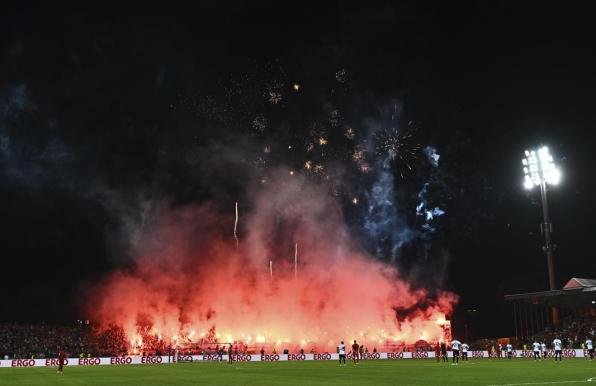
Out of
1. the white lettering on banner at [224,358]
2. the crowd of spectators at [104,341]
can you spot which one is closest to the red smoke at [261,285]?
the crowd of spectators at [104,341]

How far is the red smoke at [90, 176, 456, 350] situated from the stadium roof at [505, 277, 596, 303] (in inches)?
797

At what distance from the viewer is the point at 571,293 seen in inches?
2418

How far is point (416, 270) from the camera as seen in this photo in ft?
306

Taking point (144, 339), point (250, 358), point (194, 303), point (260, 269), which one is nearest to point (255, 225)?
point (260, 269)

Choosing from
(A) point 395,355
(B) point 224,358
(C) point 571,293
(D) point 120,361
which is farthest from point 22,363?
(C) point 571,293

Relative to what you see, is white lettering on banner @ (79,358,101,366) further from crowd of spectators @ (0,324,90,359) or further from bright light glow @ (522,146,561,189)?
bright light glow @ (522,146,561,189)

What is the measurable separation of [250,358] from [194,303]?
27129 millimetres

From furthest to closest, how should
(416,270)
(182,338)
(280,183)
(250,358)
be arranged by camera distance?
(416,270), (182,338), (280,183), (250,358)

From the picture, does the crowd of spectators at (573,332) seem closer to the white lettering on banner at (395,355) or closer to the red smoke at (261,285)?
the white lettering on banner at (395,355)

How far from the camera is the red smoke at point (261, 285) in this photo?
82062 mm

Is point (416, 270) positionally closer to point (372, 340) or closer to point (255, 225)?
point (372, 340)

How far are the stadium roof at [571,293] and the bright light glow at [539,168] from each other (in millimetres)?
11158

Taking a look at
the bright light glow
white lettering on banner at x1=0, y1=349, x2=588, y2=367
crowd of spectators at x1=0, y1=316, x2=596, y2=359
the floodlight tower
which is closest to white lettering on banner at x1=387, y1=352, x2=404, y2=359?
white lettering on banner at x1=0, y1=349, x2=588, y2=367

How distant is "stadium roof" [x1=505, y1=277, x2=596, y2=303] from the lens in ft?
197
